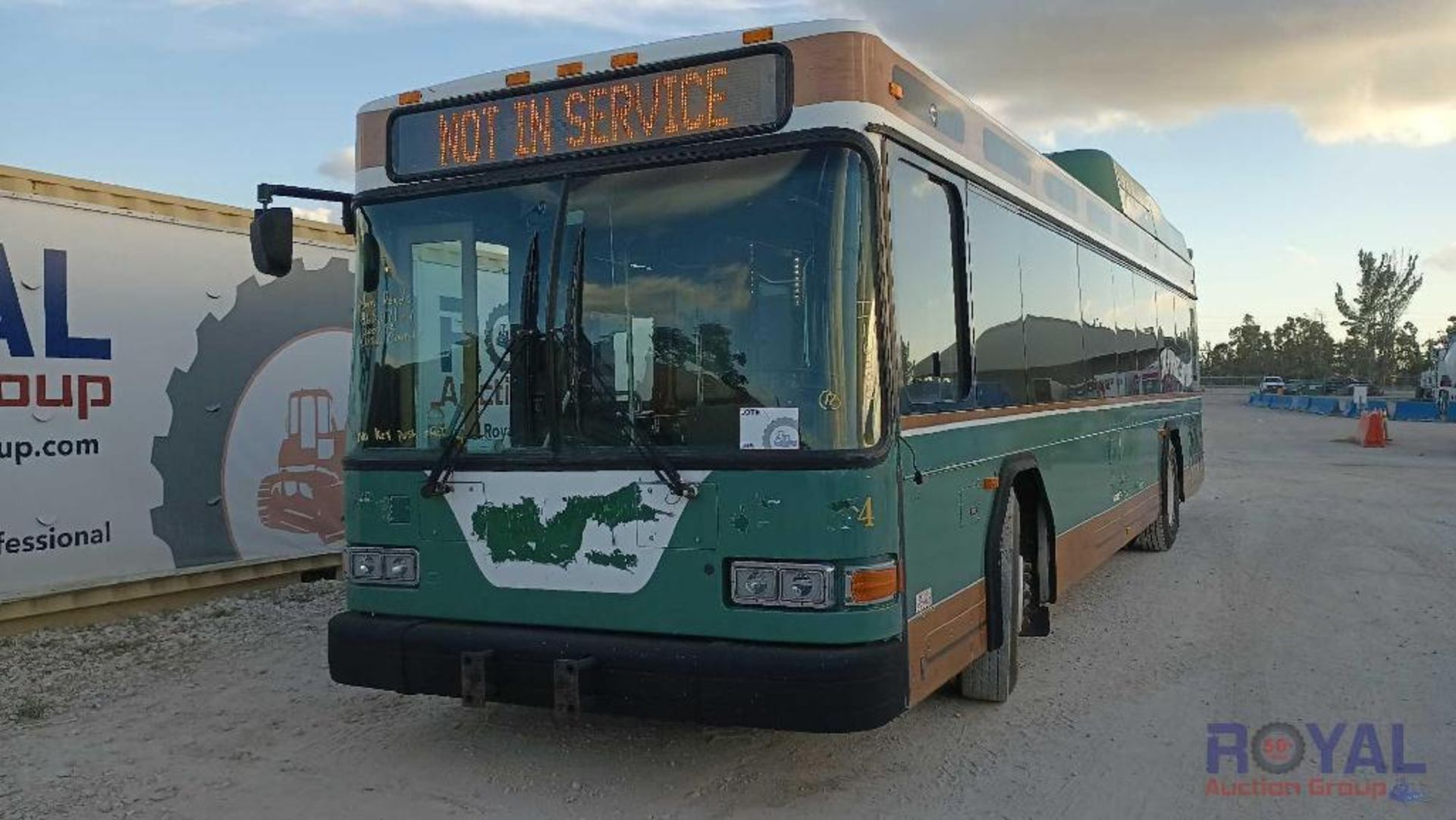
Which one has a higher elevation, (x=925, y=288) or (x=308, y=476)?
(x=925, y=288)

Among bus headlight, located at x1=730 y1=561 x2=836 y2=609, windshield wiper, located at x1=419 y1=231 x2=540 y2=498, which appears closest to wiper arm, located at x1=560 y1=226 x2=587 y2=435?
windshield wiper, located at x1=419 y1=231 x2=540 y2=498

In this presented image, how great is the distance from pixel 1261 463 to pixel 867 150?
21.1 meters

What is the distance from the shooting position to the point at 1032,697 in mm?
6352

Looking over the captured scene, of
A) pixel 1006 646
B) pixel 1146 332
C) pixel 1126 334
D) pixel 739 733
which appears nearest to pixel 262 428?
pixel 739 733

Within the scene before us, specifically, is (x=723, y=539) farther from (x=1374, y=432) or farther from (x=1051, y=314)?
(x=1374, y=432)

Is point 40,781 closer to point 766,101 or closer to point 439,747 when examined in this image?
point 439,747

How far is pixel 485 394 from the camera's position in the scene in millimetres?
4926

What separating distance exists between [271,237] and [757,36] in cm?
243

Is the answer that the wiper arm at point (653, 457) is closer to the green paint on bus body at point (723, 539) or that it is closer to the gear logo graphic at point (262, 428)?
the green paint on bus body at point (723, 539)

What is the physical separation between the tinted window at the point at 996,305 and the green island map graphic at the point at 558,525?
6.27 ft

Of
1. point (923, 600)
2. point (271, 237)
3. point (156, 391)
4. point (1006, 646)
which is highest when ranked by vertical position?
point (271, 237)

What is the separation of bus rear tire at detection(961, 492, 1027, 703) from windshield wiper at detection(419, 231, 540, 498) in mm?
2646

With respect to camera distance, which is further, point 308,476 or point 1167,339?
point 1167,339

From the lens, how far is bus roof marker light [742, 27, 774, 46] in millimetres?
4594
